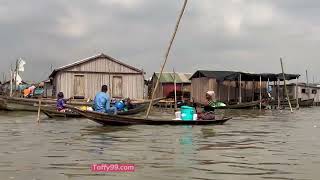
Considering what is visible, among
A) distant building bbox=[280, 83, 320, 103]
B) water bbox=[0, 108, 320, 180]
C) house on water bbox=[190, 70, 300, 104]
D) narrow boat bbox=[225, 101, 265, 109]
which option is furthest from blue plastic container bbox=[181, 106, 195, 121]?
distant building bbox=[280, 83, 320, 103]

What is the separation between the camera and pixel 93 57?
110 feet

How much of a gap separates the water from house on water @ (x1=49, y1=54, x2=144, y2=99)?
19690mm

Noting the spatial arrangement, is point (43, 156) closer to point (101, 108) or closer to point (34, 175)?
point (34, 175)

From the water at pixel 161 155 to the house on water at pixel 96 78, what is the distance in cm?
1969

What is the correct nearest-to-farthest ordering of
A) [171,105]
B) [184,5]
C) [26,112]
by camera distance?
[184,5] < [26,112] < [171,105]

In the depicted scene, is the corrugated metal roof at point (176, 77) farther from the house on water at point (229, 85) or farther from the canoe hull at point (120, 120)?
the canoe hull at point (120, 120)

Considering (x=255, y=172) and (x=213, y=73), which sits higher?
(x=213, y=73)

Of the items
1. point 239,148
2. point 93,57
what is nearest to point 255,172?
point 239,148

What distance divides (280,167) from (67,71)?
1065 inches

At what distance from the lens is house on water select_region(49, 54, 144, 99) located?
33.3 m

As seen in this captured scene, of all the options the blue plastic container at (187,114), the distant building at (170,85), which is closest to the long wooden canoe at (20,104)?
the blue plastic container at (187,114)

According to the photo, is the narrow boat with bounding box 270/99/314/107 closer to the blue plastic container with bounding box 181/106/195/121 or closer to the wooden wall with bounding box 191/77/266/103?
the wooden wall with bounding box 191/77/266/103

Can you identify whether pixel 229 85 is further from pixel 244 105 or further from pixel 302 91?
pixel 302 91

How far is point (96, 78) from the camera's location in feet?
110
